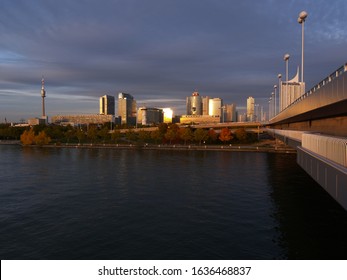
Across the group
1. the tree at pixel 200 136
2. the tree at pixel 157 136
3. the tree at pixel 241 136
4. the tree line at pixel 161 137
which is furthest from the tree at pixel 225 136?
the tree at pixel 157 136

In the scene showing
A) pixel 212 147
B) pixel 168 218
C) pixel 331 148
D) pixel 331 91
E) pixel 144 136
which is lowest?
pixel 168 218

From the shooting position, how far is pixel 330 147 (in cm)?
1470

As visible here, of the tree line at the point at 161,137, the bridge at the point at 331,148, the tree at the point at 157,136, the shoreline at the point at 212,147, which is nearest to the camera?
the bridge at the point at 331,148

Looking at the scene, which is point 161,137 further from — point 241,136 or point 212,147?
point 212,147

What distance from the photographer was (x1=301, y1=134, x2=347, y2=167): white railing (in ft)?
42.2

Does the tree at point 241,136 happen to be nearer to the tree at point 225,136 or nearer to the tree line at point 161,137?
the tree line at point 161,137

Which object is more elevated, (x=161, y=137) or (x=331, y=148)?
(x=331, y=148)

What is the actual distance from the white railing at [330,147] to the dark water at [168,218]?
6.39 meters

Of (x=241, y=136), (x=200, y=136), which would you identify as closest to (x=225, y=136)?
(x=241, y=136)

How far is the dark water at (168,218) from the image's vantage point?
1977cm

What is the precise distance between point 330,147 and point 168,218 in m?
15.0

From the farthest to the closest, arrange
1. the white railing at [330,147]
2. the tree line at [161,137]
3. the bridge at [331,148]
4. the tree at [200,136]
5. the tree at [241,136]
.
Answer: the tree line at [161,137]
the tree at [200,136]
the tree at [241,136]
the white railing at [330,147]
the bridge at [331,148]

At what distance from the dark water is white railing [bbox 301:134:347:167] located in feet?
21.0

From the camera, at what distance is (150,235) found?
72.7ft
